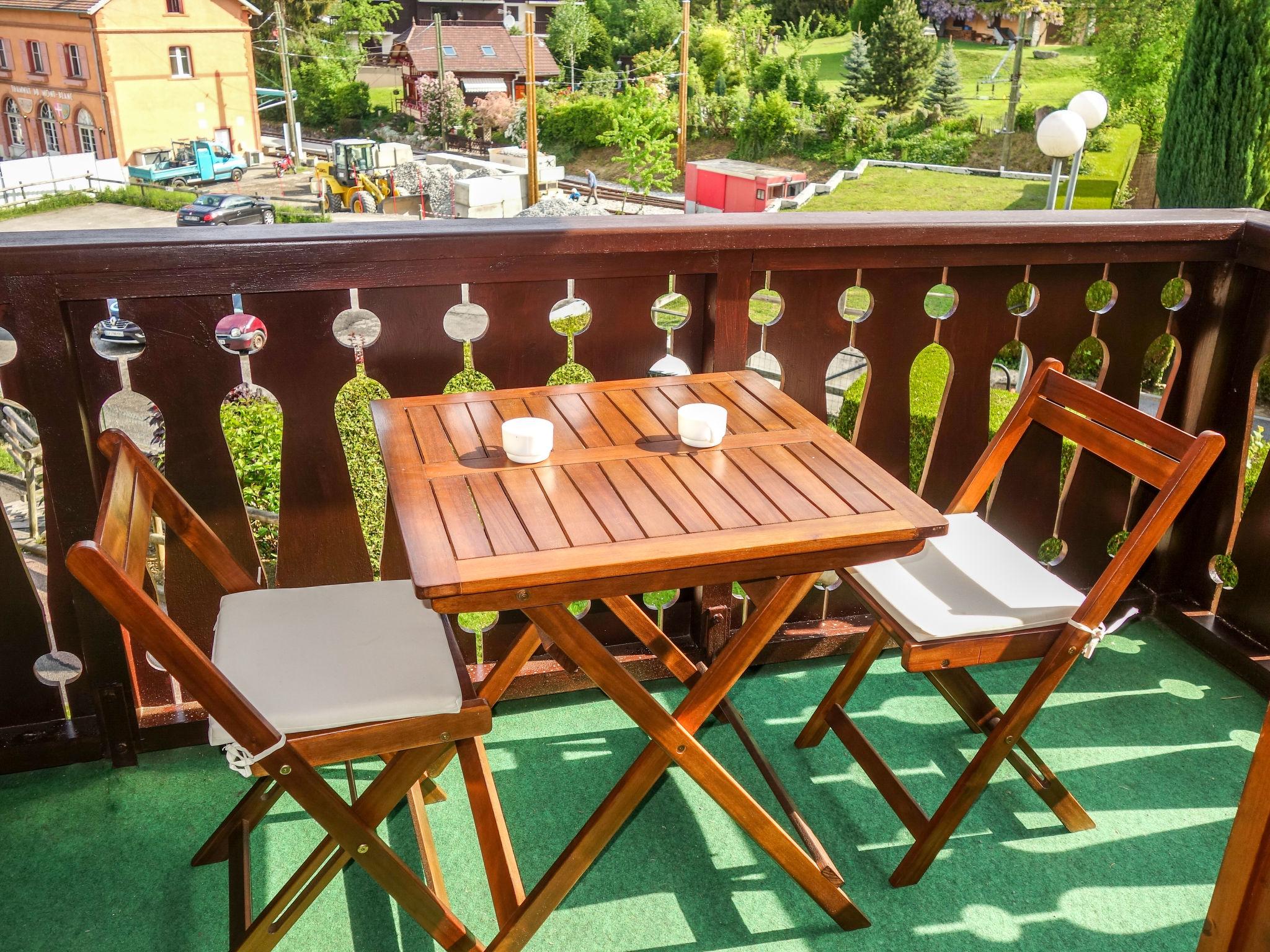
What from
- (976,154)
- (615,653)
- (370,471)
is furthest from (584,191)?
(615,653)

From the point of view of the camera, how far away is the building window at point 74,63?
51.6 m

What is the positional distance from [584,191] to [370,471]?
132 ft

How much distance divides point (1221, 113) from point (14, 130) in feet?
196

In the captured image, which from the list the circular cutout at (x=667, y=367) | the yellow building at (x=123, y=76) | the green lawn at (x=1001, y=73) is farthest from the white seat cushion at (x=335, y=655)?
the yellow building at (x=123, y=76)

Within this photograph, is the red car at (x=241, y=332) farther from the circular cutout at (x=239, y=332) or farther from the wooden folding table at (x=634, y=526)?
the wooden folding table at (x=634, y=526)

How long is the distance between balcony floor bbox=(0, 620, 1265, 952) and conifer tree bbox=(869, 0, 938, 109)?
152 feet

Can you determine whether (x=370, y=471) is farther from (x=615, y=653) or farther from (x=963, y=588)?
(x=963, y=588)

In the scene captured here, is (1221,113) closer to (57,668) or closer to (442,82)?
(57,668)

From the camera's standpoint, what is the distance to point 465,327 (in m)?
1.94

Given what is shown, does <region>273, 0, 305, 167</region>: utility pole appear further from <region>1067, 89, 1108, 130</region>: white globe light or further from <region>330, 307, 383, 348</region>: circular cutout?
<region>330, 307, 383, 348</region>: circular cutout

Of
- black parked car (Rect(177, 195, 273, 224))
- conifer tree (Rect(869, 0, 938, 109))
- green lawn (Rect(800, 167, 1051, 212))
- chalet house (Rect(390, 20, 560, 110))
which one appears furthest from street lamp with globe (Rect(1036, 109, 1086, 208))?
chalet house (Rect(390, 20, 560, 110))

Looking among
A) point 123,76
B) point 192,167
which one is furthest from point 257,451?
point 123,76

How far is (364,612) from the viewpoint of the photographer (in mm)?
1614

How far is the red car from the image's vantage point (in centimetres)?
175
